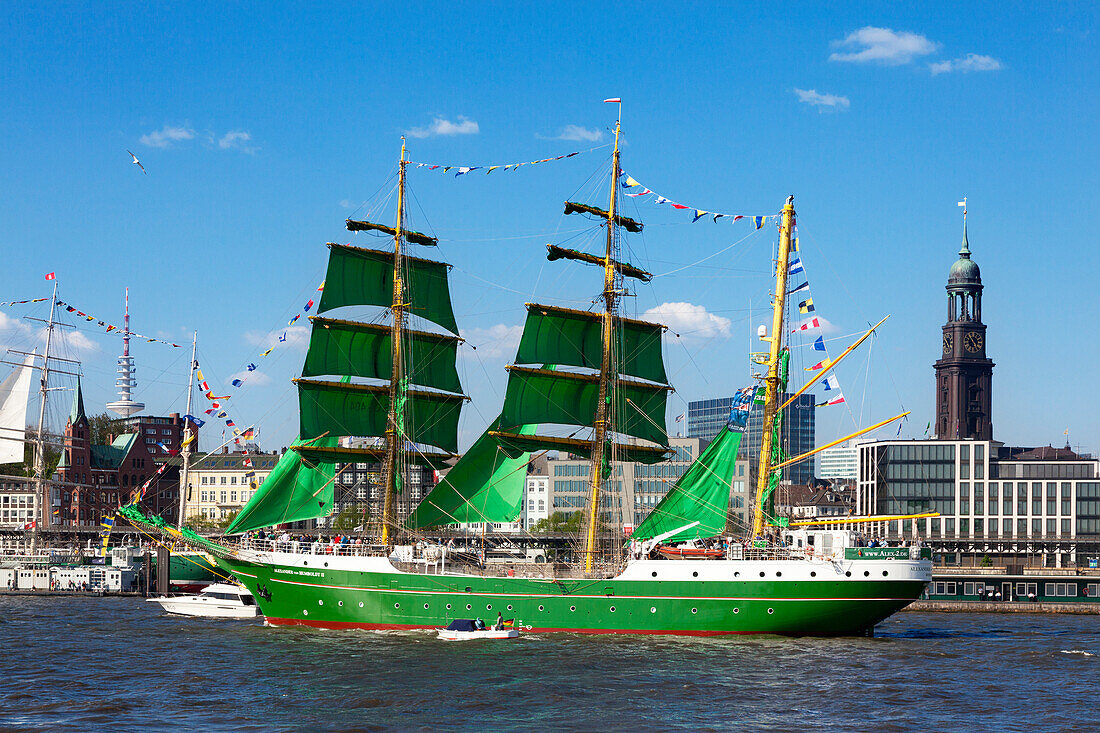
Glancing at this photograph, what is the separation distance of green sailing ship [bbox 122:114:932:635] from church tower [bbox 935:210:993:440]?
344 feet

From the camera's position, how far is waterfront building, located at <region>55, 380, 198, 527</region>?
571 ft

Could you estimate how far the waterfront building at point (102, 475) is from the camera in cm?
17400

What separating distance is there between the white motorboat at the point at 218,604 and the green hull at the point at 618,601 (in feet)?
45.2

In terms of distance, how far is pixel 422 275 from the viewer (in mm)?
78000

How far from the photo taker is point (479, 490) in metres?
73.2

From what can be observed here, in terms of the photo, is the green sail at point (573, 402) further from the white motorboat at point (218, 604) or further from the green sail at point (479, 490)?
the white motorboat at point (218, 604)

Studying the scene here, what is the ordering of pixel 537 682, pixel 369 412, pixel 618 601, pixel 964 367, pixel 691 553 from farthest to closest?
pixel 964 367 → pixel 369 412 → pixel 691 553 → pixel 618 601 → pixel 537 682

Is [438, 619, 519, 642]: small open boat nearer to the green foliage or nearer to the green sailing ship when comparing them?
the green sailing ship

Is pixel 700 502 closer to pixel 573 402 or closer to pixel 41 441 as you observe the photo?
pixel 573 402

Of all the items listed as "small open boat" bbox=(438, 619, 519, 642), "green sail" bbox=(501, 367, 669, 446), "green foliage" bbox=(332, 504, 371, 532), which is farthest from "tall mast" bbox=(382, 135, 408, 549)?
"green foliage" bbox=(332, 504, 371, 532)

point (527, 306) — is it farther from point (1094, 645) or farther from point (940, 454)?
point (940, 454)

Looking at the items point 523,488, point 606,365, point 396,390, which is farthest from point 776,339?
point 396,390

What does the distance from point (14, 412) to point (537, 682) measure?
103 meters

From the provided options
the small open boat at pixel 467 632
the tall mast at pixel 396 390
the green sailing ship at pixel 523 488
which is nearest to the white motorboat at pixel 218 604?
the green sailing ship at pixel 523 488
